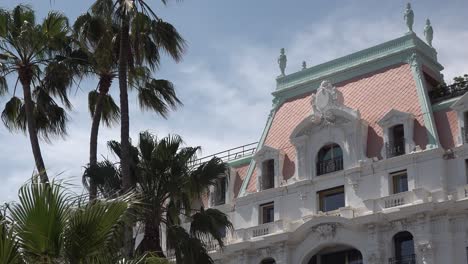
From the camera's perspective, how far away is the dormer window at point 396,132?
37.3m

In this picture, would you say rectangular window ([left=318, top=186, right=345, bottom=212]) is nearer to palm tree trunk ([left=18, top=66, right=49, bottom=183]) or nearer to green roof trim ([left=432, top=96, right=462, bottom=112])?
green roof trim ([left=432, top=96, right=462, bottom=112])

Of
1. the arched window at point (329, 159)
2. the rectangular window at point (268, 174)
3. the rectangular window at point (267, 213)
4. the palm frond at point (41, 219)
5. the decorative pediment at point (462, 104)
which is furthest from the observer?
the rectangular window at point (268, 174)

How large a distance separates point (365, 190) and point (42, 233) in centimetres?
2636

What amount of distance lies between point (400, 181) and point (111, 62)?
45.9ft

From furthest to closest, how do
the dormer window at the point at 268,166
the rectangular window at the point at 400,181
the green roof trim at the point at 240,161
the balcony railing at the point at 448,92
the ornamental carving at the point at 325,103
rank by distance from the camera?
the green roof trim at the point at 240,161, the dormer window at the point at 268,166, the ornamental carving at the point at 325,103, the balcony railing at the point at 448,92, the rectangular window at the point at 400,181

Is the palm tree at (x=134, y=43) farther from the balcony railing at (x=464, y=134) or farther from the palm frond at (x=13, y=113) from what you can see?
the balcony railing at (x=464, y=134)

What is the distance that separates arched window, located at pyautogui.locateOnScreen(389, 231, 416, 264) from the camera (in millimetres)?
35531

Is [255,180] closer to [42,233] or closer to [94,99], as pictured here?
[94,99]

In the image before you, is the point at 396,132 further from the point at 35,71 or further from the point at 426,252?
the point at 35,71

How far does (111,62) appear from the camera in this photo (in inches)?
1220

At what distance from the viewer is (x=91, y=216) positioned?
1321cm

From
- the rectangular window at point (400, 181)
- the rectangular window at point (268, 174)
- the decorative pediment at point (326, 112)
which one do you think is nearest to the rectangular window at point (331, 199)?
the rectangular window at point (400, 181)

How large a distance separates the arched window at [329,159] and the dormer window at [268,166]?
2314 millimetres

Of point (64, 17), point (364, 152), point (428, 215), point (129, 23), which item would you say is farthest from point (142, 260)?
point (364, 152)
